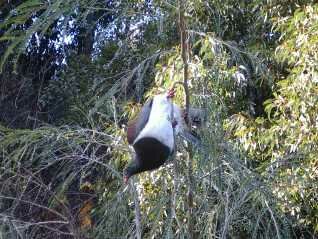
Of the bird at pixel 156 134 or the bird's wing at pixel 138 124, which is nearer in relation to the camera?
the bird at pixel 156 134

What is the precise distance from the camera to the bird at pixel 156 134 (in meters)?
1.67

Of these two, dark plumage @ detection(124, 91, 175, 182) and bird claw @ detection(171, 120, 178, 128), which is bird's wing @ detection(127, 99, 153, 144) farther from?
bird claw @ detection(171, 120, 178, 128)

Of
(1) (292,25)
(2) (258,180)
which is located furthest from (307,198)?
(2) (258,180)

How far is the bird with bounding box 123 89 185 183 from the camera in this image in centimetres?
167

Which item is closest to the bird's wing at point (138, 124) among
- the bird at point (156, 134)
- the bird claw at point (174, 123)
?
the bird at point (156, 134)

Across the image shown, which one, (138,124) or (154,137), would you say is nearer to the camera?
(154,137)

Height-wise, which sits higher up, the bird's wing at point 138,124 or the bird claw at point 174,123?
the bird claw at point 174,123

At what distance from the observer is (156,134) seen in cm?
167

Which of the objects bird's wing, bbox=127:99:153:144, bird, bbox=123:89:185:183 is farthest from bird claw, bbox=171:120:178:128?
bird's wing, bbox=127:99:153:144

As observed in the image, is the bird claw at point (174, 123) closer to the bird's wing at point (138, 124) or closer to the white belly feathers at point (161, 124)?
the white belly feathers at point (161, 124)

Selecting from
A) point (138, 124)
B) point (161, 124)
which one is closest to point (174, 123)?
point (161, 124)

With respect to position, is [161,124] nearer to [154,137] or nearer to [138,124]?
[154,137]

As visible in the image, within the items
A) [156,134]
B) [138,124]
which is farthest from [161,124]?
[138,124]

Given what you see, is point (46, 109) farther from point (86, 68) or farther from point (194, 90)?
point (194, 90)
